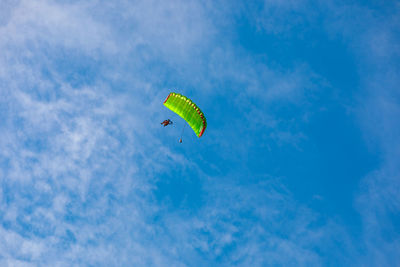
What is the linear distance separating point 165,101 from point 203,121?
563 cm

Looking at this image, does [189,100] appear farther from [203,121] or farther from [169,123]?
[169,123]

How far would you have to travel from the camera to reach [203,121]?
42281mm

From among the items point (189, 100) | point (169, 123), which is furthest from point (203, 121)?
point (169, 123)

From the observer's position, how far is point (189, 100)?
42.6 metres

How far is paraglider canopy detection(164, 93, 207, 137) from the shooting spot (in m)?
42.4

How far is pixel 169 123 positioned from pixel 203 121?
7.33 metres

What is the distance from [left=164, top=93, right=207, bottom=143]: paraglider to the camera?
42.3m

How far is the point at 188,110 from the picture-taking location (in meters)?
42.8

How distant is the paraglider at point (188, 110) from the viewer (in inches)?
1667

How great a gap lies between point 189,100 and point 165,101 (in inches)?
130

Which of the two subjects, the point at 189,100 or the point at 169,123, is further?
the point at 169,123

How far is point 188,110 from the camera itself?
42844mm

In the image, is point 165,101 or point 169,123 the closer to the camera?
point 165,101

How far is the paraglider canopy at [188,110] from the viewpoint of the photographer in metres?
42.4
